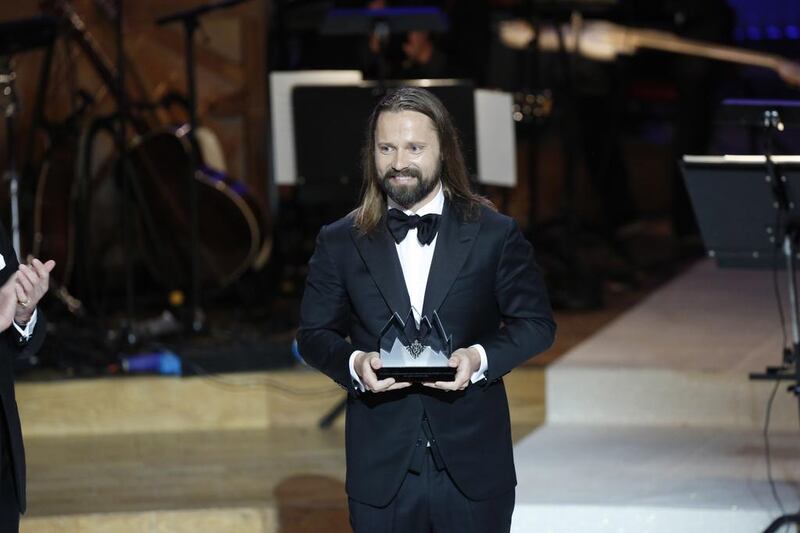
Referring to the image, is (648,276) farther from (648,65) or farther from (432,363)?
(432,363)

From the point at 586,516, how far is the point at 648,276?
3.62 meters

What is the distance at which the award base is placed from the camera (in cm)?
289

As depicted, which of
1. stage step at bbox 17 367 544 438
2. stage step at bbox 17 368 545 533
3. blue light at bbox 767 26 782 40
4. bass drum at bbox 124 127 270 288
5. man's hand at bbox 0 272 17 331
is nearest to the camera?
man's hand at bbox 0 272 17 331

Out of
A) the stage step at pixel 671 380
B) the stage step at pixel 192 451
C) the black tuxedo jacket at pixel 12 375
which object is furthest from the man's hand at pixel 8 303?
the stage step at pixel 671 380

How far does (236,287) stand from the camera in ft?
23.0

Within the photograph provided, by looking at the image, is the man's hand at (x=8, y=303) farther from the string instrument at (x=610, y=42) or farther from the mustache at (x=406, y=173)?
the string instrument at (x=610, y=42)

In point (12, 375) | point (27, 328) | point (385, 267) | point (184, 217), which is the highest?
point (385, 267)

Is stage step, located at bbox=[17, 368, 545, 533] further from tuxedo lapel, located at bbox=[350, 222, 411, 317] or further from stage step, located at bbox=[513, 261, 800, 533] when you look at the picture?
tuxedo lapel, located at bbox=[350, 222, 411, 317]

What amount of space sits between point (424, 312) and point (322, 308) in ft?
0.79

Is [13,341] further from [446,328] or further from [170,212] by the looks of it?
[170,212]

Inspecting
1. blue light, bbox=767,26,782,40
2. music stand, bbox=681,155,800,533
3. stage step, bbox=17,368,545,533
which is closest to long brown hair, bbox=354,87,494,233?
music stand, bbox=681,155,800,533

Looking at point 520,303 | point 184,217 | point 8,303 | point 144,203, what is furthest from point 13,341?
point 184,217

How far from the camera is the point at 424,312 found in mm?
3104

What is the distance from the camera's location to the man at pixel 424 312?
3.09 metres
